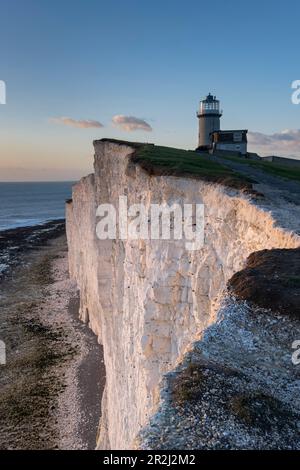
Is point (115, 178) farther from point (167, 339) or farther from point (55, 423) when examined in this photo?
point (55, 423)

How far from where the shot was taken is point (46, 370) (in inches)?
888

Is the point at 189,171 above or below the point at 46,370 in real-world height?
above

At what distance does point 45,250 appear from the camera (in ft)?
195

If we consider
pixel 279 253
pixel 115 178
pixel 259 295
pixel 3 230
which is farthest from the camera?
pixel 3 230

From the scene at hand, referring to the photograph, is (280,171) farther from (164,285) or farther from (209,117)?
(209,117)

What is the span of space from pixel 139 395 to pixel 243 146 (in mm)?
35216

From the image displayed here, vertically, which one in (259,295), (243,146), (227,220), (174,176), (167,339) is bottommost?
(167,339)

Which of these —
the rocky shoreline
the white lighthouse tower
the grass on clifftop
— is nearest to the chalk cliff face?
the grass on clifftop

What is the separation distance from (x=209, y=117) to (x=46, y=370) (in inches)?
1492

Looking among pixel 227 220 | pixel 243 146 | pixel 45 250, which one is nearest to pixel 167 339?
pixel 227 220

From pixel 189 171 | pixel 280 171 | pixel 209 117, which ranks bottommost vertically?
pixel 189 171

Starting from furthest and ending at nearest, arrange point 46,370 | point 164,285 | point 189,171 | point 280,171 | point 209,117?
point 209,117
point 46,370
point 280,171
point 189,171
point 164,285

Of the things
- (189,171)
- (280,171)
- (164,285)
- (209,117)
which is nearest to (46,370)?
(164,285)

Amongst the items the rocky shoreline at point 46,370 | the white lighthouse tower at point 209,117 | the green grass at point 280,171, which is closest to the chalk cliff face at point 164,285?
the rocky shoreline at point 46,370
